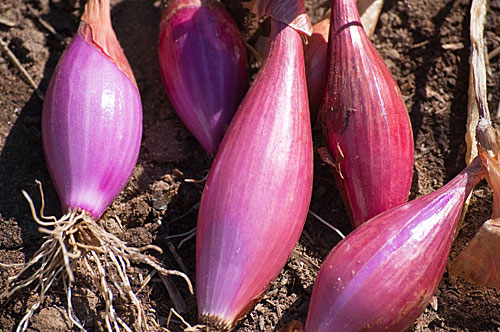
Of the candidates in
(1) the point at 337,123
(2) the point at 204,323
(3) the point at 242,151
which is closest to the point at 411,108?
(1) the point at 337,123

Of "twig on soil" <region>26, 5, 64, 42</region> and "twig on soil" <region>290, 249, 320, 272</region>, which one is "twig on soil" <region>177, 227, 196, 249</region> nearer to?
"twig on soil" <region>290, 249, 320, 272</region>

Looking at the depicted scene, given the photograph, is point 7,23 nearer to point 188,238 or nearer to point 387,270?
point 188,238

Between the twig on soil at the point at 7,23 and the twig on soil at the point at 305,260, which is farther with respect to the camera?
the twig on soil at the point at 7,23

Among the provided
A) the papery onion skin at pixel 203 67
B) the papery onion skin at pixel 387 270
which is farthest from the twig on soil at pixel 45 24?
the papery onion skin at pixel 387 270

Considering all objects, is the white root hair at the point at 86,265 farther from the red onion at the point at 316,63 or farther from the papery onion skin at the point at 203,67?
the red onion at the point at 316,63

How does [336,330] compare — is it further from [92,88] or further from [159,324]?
[92,88]

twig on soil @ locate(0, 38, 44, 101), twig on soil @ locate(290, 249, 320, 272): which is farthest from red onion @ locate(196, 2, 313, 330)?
twig on soil @ locate(0, 38, 44, 101)

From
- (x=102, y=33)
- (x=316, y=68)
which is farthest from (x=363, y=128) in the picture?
(x=102, y=33)

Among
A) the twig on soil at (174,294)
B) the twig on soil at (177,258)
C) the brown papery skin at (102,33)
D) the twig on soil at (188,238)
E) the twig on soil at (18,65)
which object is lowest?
the twig on soil at (174,294)
